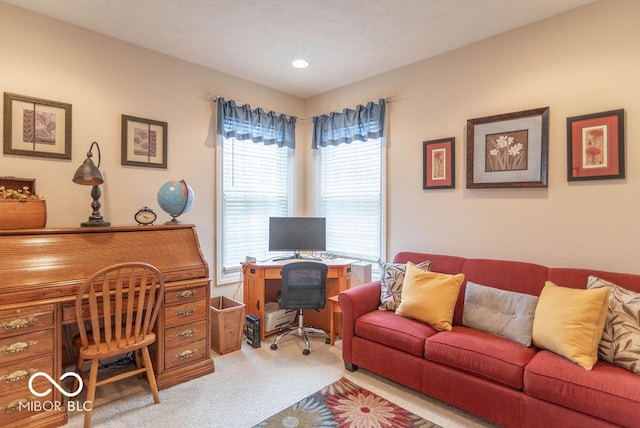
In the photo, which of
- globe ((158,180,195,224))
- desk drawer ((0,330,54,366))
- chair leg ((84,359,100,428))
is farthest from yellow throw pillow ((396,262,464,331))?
desk drawer ((0,330,54,366))

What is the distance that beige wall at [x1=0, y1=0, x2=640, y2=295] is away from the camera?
2.38 metres

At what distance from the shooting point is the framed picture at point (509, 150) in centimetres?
263

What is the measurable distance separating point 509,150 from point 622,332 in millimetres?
1487

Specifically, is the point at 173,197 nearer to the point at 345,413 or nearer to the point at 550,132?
the point at 345,413

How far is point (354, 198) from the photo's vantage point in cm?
400

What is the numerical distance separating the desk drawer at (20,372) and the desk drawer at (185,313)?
2.37ft

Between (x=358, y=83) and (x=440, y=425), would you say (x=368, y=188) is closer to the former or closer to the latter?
(x=358, y=83)

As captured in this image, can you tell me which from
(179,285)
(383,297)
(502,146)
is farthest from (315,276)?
(502,146)

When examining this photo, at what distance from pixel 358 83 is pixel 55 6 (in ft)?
9.10

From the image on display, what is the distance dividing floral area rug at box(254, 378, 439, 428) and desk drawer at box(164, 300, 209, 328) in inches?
38.9

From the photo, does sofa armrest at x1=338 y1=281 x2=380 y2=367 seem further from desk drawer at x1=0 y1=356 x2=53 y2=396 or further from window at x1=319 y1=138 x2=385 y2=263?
desk drawer at x1=0 y1=356 x2=53 y2=396

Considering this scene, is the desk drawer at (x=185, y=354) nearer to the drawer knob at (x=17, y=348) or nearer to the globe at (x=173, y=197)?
the drawer knob at (x=17, y=348)

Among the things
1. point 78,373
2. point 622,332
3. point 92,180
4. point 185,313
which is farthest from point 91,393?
point 622,332

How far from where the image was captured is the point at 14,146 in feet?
8.09
